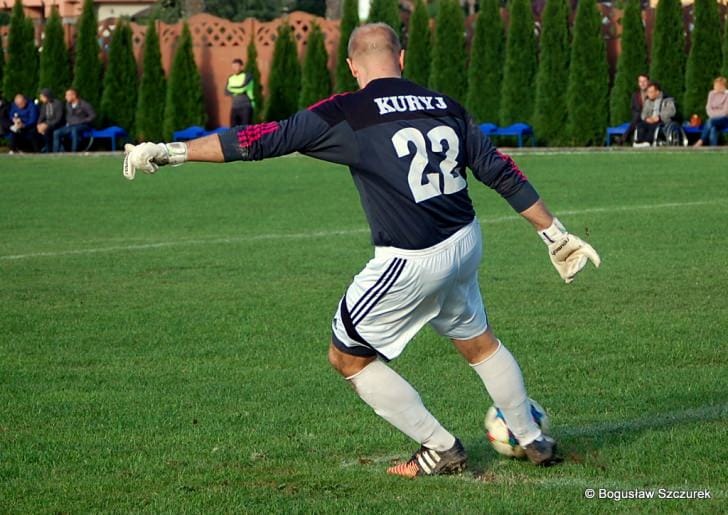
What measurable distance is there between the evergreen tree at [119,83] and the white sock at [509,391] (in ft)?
92.3

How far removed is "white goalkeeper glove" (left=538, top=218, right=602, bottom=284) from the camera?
5711mm

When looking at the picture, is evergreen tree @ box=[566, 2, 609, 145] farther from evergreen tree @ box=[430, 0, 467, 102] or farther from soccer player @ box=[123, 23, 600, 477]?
soccer player @ box=[123, 23, 600, 477]

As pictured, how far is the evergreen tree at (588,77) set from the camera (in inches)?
1150

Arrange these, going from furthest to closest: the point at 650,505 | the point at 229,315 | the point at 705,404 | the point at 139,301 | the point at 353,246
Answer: the point at 353,246 → the point at 139,301 → the point at 229,315 → the point at 705,404 → the point at 650,505

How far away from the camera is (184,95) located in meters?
32.7

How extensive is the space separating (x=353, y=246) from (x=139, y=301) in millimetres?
3788

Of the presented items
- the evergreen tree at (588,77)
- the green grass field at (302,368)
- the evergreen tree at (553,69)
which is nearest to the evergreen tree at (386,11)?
the evergreen tree at (553,69)

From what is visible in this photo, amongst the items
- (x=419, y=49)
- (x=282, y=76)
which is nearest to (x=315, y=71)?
(x=282, y=76)

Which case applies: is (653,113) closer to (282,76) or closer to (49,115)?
(282,76)

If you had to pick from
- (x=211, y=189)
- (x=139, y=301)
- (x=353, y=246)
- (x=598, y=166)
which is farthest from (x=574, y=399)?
(x=598, y=166)

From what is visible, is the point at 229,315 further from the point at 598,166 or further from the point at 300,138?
the point at 598,166

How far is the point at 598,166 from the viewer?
75.4ft

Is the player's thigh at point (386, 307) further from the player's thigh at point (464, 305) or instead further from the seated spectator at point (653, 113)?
the seated spectator at point (653, 113)

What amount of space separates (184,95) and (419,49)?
569cm
